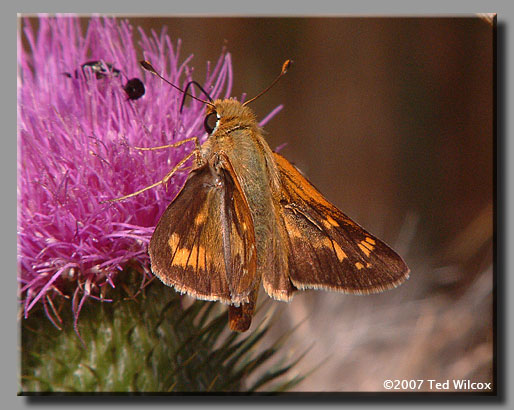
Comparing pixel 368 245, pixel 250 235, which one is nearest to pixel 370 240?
pixel 368 245

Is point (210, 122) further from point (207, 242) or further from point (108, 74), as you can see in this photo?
point (207, 242)

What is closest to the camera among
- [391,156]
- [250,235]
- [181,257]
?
[181,257]

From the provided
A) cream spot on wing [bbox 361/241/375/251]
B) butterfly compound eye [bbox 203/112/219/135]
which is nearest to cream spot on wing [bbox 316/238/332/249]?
cream spot on wing [bbox 361/241/375/251]

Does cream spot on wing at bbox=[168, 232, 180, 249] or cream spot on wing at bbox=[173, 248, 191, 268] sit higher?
cream spot on wing at bbox=[168, 232, 180, 249]

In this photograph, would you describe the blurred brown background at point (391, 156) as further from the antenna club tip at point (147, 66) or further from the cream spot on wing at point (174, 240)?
the cream spot on wing at point (174, 240)

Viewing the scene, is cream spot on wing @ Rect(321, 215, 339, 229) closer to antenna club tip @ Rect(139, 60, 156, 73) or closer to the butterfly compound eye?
the butterfly compound eye

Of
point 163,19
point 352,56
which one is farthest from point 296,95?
point 163,19

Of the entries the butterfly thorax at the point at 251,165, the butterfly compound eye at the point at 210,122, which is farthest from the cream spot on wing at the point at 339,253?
the butterfly compound eye at the point at 210,122
